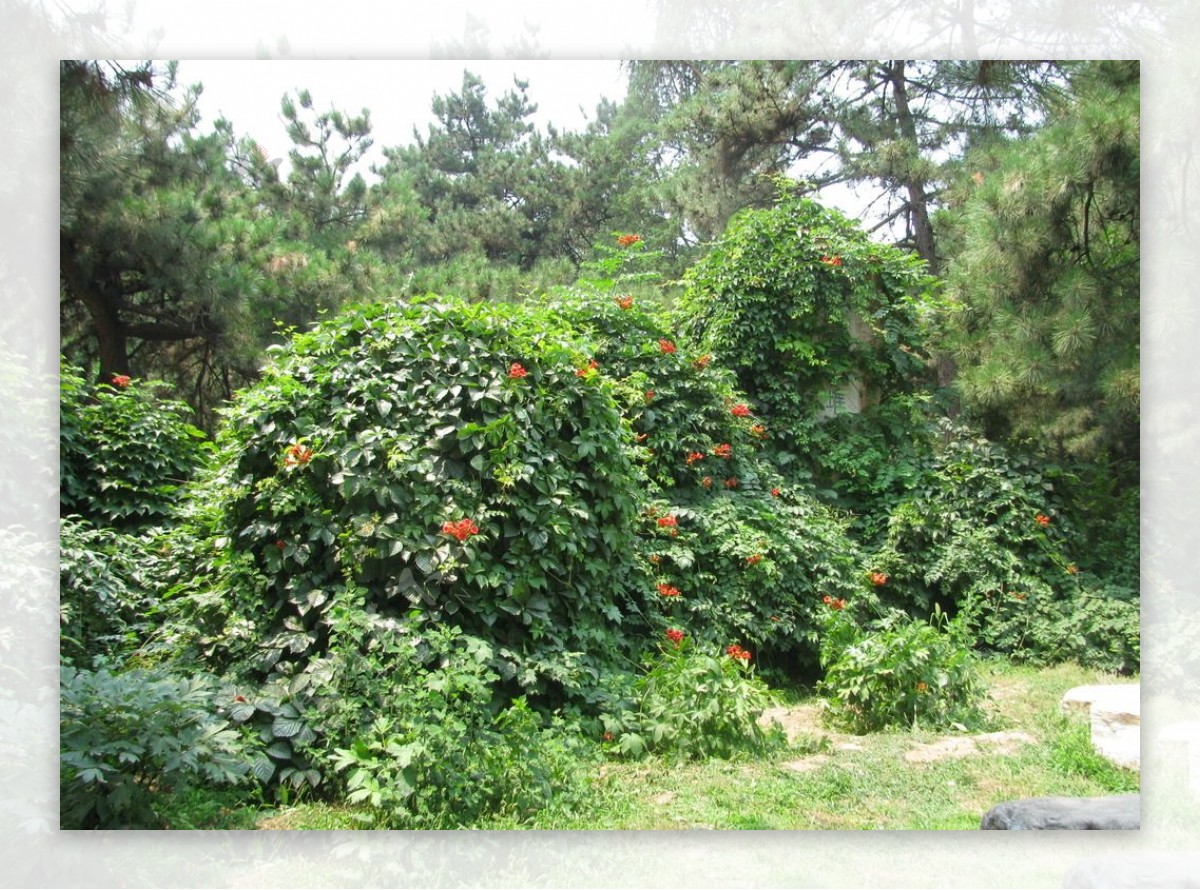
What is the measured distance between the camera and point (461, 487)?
3846 mm

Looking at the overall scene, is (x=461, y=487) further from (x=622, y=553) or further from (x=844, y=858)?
(x=844, y=858)

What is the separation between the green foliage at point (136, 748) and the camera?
10.5 feet

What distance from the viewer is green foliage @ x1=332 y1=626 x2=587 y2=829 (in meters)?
3.22

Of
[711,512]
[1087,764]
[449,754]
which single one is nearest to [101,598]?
[449,754]

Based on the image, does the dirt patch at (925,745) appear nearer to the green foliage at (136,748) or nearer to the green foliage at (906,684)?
the green foliage at (906,684)

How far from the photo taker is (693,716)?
3.90m

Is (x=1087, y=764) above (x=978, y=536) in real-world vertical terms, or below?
below

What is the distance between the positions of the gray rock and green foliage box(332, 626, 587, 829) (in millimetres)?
1511

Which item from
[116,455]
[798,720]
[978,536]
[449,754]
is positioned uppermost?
[116,455]

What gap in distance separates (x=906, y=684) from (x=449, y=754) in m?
2.25

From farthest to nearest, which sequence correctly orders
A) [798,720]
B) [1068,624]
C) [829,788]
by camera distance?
[1068,624]
[798,720]
[829,788]

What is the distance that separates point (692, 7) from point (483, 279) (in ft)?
15.0

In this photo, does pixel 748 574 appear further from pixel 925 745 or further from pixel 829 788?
pixel 829 788

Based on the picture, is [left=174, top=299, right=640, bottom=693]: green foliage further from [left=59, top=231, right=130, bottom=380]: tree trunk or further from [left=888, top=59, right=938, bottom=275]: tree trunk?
[left=888, top=59, right=938, bottom=275]: tree trunk
